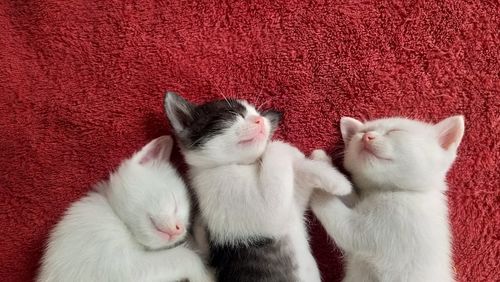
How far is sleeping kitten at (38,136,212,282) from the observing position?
1.54 meters

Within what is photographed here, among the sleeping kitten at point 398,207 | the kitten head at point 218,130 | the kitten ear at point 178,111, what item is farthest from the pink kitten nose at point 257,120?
the sleeping kitten at point 398,207

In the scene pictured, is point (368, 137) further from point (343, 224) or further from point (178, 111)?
point (178, 111)

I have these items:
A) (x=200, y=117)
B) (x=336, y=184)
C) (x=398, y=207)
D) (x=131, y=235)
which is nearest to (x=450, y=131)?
(x=398, y=207)

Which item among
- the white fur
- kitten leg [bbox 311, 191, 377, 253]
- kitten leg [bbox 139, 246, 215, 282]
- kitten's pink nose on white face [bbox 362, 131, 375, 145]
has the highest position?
kitten's pink nose on white face [bbox 362, 131, 375, 145]

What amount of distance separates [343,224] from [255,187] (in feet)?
1.05

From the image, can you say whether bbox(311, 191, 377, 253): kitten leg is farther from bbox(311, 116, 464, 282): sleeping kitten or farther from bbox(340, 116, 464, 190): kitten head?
bbox(340, 116, 464, 190): kitten head

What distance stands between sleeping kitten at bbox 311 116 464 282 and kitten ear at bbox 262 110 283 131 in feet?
0.90

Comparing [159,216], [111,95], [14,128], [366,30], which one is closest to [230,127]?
[159,216]

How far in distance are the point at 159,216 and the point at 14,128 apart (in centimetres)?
68

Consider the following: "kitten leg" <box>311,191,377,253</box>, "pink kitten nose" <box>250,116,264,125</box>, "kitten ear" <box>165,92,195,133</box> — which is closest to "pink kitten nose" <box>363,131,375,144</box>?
"kitten leg" <box>311,191,377,253</box>

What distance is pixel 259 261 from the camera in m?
1.54

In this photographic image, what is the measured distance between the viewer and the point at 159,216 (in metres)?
1.55

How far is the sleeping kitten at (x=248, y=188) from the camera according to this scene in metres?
1.52

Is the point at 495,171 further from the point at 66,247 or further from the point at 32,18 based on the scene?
the point at 32,18
